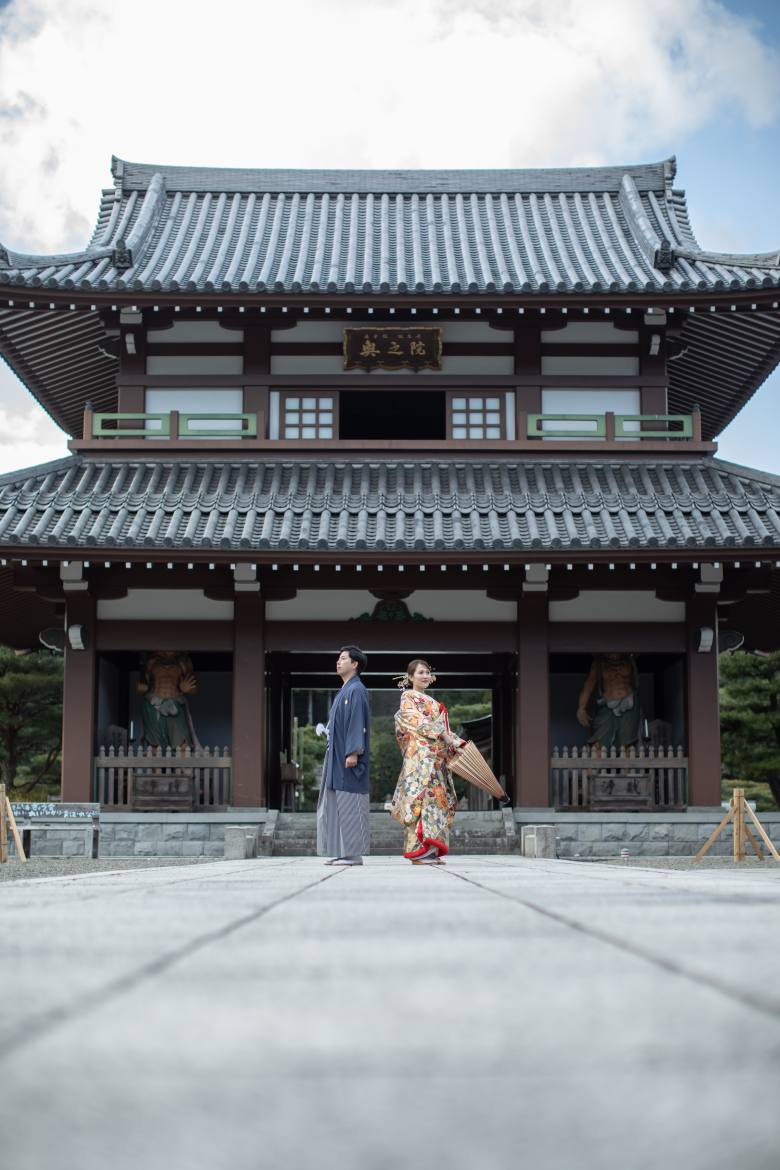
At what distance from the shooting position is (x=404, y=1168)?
2.66ft

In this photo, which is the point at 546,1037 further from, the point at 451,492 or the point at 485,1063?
the point at 451,492

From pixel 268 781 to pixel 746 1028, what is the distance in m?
14.7

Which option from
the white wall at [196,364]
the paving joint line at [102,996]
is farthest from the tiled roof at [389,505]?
the paving joint line at [102,996]

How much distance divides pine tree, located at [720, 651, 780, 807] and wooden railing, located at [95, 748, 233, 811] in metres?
13.5

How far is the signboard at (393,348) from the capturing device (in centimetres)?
1537

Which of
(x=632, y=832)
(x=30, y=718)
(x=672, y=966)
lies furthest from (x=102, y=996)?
(x=30, y=718)

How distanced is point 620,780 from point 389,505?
14.0ft

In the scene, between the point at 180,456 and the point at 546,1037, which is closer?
the point at 546,1037

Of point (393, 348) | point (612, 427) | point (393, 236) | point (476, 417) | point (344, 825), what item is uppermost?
point (393, 236)

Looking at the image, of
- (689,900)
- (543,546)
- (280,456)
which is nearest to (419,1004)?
(689,900)

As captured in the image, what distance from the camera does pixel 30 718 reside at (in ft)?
79.3

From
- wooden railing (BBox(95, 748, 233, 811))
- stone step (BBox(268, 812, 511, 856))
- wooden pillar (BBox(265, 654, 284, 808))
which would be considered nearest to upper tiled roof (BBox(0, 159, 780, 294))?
wooden pillar (BBox(265, 654, 284, 808))

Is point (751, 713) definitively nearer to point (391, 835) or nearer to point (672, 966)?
point (391, 835)

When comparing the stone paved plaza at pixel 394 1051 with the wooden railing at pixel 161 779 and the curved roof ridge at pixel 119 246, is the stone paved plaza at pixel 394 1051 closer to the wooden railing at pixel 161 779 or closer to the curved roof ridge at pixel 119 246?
the wooden railing at pixel 161 779
